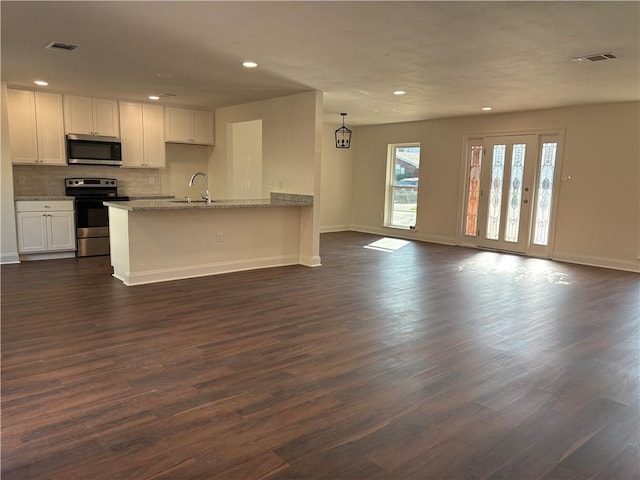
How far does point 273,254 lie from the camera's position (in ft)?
21.2

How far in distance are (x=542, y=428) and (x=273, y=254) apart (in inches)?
179

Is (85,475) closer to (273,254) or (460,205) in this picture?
(273,254)

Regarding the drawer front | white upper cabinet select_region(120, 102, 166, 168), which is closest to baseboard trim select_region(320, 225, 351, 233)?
white upper cabinet select_region(120, 102, 166, 168)

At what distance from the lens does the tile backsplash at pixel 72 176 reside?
22.4ft

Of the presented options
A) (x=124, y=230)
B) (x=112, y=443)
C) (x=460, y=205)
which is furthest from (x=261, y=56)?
(x=460, y=205)

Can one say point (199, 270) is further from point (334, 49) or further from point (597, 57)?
point (597, 57)

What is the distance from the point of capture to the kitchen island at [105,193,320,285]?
5.23 m

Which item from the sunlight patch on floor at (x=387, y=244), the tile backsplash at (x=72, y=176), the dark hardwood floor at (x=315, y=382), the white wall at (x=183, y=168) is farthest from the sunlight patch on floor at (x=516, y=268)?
the tile backsplash at (x=72, y=176)

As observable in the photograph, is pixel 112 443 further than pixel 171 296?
No

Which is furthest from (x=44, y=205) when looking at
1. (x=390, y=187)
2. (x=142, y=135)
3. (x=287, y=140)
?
(x=390, y=187)

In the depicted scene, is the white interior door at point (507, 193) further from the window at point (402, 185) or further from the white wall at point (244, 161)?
the white wall at point (244, 161)

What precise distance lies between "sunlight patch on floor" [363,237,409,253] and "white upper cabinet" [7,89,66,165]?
5.30 meters

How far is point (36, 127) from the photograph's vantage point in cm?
651

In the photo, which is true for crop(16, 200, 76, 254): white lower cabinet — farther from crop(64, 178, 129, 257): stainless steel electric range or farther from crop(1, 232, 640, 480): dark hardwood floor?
crop(1, 232, 640, 480): dark hardwood floor
